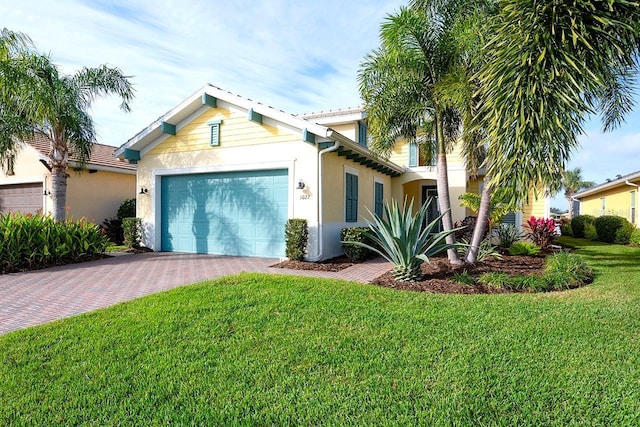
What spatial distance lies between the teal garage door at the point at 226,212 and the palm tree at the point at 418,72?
3.58 m

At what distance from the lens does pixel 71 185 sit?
15.1 meters

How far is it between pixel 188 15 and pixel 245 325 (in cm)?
757

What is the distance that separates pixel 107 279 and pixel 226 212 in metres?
4.61

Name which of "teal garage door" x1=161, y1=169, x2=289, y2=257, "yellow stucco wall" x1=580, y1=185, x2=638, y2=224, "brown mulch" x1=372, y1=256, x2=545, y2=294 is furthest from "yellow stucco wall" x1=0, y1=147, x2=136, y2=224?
"yellow stucco wall" x1=580, y1=185, x2=638, y2=224

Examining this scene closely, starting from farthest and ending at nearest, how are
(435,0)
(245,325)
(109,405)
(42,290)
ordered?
(435,0)
(42,290)
(245,325)
(109,405)

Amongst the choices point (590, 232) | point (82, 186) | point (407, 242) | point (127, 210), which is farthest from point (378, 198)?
point (590, 232)

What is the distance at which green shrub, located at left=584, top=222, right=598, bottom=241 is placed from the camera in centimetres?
2012

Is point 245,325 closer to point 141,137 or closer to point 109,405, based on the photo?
point 109,405

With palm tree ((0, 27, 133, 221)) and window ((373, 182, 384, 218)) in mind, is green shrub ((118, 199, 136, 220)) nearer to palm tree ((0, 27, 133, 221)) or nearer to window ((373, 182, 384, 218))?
palm tree ((0, 27, 133, 221))

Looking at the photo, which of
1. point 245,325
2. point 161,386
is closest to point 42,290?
point 245,325

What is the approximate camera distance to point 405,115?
32.4 ft

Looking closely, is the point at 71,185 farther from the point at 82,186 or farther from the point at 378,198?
the point at 378,198

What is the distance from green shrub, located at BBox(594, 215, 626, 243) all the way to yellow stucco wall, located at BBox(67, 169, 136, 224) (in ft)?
77.4

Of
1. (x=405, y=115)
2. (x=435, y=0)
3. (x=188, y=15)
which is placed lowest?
(x=405, y=115)
